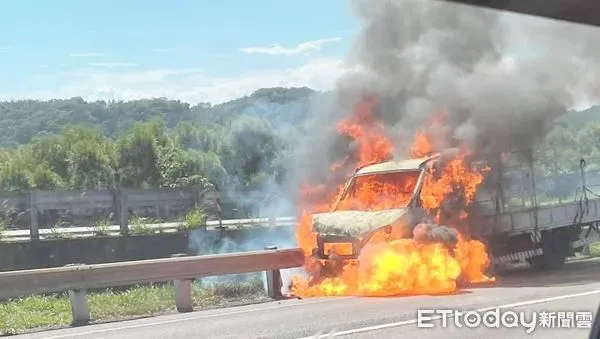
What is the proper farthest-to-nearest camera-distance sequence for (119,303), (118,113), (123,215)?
1. (118,113)
2. (123,215)
3. (119,303)

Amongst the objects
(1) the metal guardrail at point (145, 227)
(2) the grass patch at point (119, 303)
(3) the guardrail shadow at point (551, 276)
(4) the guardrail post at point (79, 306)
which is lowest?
(3) the guardrail shadow at point (551, 276)

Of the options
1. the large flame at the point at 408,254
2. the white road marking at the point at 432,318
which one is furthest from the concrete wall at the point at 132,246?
the white road marking at the point at 432,318

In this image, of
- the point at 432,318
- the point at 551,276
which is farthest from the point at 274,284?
the point at 551,276

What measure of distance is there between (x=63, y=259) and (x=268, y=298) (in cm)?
495

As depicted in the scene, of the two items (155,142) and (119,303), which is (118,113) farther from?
(119,303)

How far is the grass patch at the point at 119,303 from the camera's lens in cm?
1019

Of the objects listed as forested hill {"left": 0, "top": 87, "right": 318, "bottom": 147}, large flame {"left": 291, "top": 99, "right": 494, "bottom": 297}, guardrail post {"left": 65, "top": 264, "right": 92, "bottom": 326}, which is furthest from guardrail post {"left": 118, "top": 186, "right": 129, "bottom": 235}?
guardrail post {"left": 65, "top": 264, "right": 92, "bottom": 326}

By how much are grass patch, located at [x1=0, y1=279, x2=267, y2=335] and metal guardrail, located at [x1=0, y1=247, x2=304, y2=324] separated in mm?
304

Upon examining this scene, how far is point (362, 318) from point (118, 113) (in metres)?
16.4

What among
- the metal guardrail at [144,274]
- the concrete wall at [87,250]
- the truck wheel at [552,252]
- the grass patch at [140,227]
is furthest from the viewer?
the grass patch at [140,227]

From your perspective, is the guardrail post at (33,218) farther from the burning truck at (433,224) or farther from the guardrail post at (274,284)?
the guardrail post at (274,284)

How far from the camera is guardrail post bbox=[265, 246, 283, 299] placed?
11648 mm

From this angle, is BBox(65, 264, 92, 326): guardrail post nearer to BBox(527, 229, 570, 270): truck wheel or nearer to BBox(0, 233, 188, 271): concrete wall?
BBox(0, 233, 188, 271): concrete wall

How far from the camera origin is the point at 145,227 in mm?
15516
